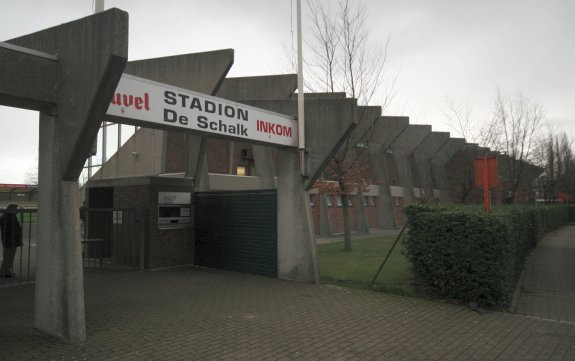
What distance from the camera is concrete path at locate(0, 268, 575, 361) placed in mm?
5250

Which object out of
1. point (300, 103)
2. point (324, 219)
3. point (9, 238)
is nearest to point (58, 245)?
point (9, 238)

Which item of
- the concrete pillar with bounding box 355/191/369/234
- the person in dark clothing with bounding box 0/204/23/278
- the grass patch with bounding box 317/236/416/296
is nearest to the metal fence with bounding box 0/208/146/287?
the person in dark clothing with bounding box 0/204/23/278

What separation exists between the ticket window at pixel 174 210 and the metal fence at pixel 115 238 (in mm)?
592

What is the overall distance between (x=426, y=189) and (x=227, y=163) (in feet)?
61.9

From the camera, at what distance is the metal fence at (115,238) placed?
11656 mm

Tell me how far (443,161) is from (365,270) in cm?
3587

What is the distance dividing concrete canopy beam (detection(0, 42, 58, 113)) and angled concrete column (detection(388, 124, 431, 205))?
34250mm

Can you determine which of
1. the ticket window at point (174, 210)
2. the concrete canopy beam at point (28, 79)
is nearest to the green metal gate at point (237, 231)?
the ticket window at point (174, 210)

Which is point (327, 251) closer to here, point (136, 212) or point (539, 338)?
point (136, 212)

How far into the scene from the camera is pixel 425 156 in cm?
4138

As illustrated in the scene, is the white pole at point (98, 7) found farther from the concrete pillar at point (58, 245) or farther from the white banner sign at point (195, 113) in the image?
the concrete pillar at point (58, 245)

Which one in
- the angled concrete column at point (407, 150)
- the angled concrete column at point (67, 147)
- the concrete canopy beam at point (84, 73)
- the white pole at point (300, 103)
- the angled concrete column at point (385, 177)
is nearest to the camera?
the concrete canopy beam at point (84, 73)

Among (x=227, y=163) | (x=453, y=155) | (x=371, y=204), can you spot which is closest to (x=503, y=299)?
(x=227, y=163)

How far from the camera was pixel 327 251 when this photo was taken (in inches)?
643
